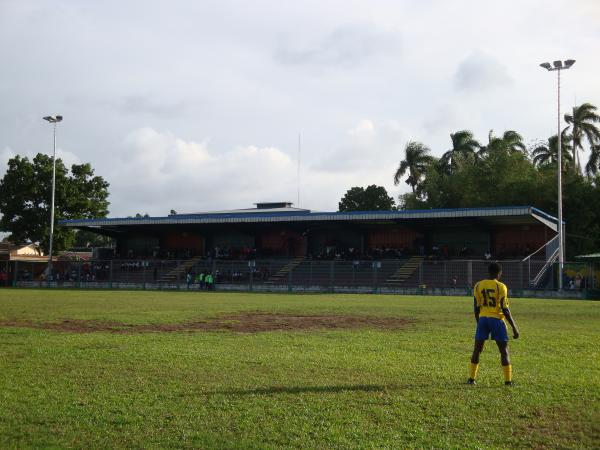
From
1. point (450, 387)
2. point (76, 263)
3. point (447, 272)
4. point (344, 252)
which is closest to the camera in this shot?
point (450, 387)

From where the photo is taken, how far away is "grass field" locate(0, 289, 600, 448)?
21.0 feet

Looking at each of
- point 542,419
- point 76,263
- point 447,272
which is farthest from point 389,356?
point 76,263

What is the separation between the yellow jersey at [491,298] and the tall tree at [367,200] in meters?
72.2

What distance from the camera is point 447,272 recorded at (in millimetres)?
38031

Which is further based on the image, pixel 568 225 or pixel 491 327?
pixel 568 225

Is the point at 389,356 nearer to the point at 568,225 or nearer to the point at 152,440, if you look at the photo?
the point at 152,440

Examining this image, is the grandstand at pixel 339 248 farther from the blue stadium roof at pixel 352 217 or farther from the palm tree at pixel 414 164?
the palm tree at pixel 414 164

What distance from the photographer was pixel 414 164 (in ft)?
244

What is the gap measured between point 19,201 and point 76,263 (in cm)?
A: 1994

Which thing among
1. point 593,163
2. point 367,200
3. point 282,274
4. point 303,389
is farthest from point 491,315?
point 367,200

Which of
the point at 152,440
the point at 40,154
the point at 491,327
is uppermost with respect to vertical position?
the point at 40,154

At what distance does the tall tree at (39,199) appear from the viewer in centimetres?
6272

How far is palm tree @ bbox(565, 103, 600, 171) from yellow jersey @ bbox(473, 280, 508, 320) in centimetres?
6221

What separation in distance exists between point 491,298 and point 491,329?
0.45m
